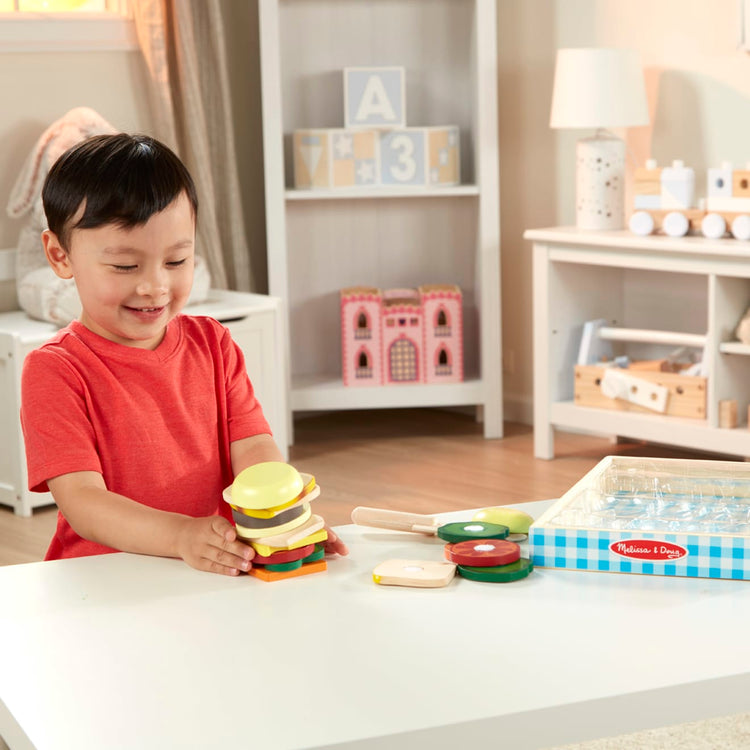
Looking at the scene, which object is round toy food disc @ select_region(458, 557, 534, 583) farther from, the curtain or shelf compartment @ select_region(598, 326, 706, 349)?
the curtain

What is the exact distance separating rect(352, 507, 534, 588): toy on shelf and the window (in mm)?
2691

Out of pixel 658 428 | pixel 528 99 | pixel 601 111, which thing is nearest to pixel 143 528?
pixel 658 428

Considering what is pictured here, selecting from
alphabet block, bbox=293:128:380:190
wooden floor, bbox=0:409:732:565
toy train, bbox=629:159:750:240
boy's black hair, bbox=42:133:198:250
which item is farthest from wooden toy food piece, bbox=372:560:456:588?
alphabet block, bbox=293:128:380:190

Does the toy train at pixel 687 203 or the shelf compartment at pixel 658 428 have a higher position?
the toy train at pixel 687 203

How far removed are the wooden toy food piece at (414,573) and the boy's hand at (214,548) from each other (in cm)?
12

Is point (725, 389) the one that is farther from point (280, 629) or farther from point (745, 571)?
point (280, 629)

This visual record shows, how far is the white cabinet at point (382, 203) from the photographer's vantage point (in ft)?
11.8

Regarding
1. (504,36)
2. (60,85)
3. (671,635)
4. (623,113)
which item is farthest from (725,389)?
(671,635)

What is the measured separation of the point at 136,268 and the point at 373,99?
2.54m

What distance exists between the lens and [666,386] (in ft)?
10.5

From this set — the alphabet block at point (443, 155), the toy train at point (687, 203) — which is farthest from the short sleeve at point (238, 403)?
the alphabet block at point (443, 155)

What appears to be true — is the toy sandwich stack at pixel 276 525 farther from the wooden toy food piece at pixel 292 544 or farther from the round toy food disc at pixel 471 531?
the round toy food disc at pixel 471 531

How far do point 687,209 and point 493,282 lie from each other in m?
0.66

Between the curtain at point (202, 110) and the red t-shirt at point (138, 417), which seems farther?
the curtain at point (202, 110)
